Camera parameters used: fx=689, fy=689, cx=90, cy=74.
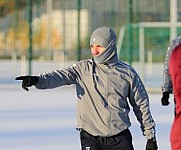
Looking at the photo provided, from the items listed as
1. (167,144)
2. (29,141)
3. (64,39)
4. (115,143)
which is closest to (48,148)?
(29,141)

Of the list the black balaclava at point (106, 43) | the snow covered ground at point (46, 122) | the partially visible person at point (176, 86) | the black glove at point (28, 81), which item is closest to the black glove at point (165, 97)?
the black balaclava at point (106, 43)

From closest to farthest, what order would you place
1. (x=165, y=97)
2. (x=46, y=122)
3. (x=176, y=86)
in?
(x=176, y=86) → (x=165, y=97) → (x=46, y=122)

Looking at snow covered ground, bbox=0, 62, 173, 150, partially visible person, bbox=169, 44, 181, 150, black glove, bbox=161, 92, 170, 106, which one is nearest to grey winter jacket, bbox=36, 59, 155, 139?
partially visible person, bbox=169, 44, 181, 150

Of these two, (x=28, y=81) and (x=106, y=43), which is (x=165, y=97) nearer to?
(x=106, y=43)

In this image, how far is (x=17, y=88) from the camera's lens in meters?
17.2

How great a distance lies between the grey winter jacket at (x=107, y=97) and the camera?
4086 mm

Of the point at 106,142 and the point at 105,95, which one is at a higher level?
the point at 105,95

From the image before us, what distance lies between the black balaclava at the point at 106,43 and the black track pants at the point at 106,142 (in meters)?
0.45

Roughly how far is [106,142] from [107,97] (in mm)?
269

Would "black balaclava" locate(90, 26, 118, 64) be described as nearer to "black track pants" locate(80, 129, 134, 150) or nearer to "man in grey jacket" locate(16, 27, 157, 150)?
"man in grey jacket" locate(16, 27, 157, 150)

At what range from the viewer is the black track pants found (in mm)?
4113

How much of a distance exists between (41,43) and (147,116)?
66.4ft

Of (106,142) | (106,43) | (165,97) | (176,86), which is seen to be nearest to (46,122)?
(165,97)

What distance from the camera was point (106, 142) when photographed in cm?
411
